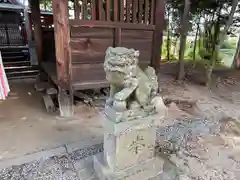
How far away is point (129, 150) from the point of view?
1.72 m

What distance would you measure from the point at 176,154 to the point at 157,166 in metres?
0.47

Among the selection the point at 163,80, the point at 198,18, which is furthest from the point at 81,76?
the point at 198,18

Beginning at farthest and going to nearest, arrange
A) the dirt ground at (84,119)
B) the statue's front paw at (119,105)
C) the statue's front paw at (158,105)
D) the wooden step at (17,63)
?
1. the wooden step at (17,63)
2. the dirt ground at (84,119)
3. the statue's front paw at (158,105)
4. the statue's front paw at (119,105)

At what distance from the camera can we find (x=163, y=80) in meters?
5.61

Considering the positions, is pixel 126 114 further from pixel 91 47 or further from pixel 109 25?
pixel 109 25

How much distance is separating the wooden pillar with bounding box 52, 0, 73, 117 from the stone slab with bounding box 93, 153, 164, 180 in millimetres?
1549

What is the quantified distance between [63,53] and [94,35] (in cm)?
56

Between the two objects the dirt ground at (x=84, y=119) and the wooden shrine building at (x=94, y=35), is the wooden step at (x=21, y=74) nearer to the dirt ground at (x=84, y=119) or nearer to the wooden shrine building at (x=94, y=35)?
the dirt ground at (x=84, y=119)

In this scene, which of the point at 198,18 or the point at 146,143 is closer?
the point at 146,143

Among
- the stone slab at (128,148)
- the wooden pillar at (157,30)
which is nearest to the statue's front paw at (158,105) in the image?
the stone slab at (128,148)

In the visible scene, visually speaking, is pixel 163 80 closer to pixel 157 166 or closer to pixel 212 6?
pixel 212 6

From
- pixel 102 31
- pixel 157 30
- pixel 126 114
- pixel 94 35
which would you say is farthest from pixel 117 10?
pixel 126 114

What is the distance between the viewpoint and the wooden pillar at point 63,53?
9.36 ft

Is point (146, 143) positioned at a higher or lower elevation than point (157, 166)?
higher
